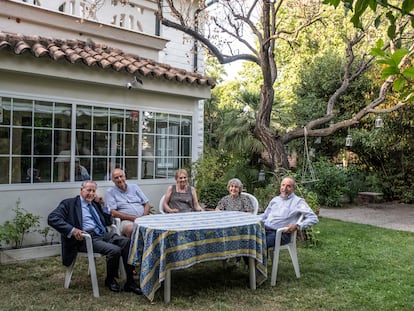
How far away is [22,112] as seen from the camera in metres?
5.48

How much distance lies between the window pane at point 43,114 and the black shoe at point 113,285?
258 centimetres

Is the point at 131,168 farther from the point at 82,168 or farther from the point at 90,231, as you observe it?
the point at 90,231

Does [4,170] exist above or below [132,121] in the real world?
below

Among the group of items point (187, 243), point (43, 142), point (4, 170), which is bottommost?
point (187, 243)

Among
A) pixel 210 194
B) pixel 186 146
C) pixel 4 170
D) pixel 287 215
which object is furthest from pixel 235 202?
pixel 4 170

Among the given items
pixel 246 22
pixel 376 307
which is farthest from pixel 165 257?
pixel 246 22

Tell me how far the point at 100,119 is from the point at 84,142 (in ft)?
1.49

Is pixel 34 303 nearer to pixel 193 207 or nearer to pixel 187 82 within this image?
pixel 193 207

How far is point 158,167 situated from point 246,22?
134 inches

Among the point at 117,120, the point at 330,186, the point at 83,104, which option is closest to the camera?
the point at 83,104

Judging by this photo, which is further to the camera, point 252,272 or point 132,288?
point 252,272

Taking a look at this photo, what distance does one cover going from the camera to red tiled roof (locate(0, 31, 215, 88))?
5.20 m

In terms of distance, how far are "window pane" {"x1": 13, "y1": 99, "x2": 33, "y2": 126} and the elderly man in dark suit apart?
5.78 ft

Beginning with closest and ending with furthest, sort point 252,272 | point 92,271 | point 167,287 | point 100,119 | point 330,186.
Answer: point 167,287 → point 92,271 → point 252,272 → point 100,119 → point 330,186
